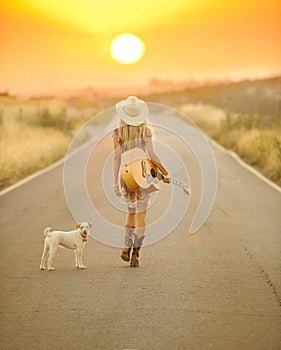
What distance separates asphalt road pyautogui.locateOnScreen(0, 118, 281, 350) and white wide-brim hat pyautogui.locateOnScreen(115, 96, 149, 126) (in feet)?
5.54

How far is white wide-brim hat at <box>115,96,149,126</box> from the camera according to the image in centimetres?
880

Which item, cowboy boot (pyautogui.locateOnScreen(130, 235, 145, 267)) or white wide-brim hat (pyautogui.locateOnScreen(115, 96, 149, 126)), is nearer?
white wide-brim hat (pyautogui.locateOnScreen(115, 96, 149, 126))

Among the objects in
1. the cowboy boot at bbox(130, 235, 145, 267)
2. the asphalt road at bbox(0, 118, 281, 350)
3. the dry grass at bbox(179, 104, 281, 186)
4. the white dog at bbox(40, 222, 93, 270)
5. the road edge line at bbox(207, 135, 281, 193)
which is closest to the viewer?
the asphalt road at bbox(0, 118, 281, 350)

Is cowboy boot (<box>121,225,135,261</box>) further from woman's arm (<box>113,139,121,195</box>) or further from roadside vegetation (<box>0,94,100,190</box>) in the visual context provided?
roadside vegetation (<box>0,94,100,190</box>)

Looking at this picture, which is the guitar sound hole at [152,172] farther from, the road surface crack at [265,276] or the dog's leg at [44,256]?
the road surface crack at [265,276]

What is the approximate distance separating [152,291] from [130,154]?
181 centimetres

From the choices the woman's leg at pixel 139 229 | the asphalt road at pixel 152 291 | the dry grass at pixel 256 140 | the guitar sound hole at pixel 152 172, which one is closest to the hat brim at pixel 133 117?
the guitar sound hole at pixel 152 172

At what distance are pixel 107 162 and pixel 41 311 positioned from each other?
644 inches

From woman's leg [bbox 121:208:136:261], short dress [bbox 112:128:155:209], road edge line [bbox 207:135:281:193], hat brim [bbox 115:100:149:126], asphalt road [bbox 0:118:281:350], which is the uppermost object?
road edge line [bbox 207:135:281:193]

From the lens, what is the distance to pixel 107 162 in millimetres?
23172

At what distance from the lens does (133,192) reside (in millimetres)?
9000

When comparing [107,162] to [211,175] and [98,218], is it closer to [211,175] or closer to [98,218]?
[211,175]

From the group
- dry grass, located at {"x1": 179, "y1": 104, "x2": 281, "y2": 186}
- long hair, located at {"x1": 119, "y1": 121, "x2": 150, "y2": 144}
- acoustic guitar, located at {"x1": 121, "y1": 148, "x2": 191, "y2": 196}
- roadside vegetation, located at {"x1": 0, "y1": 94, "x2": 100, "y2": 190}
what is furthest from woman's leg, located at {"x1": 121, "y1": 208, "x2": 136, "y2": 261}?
dry grass, located at {"x1": 179, "y1": 104, "x2": 281, "y2": 186}

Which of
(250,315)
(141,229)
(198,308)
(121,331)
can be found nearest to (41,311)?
(121,331)
